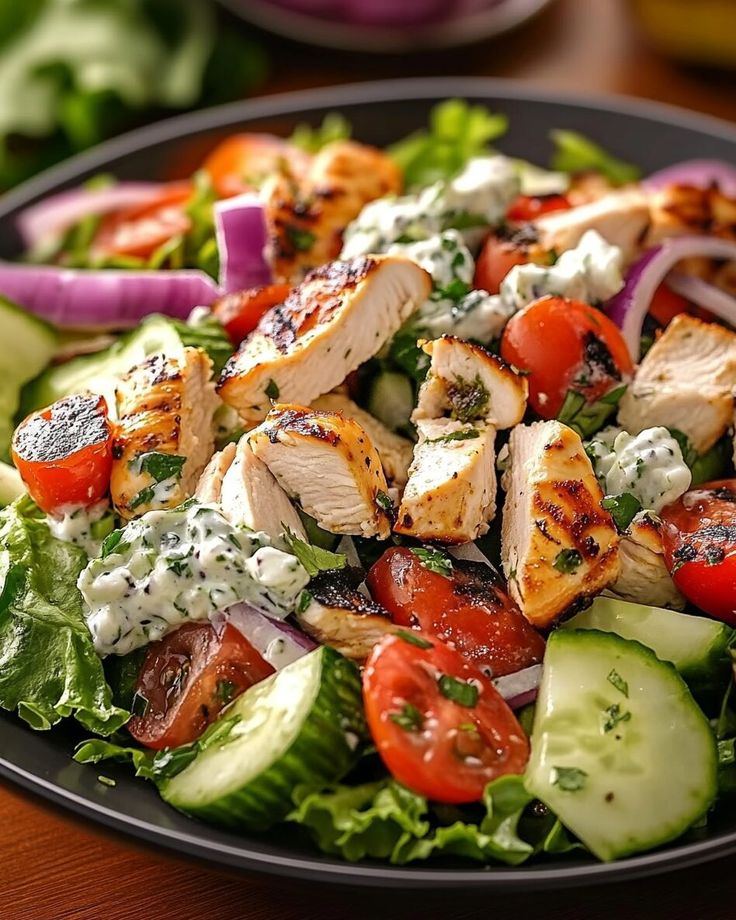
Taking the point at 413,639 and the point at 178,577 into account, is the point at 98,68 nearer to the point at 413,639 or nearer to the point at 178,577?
the point at 178,577

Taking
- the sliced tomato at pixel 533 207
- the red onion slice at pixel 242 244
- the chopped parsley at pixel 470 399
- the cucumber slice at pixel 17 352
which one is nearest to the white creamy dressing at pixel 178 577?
the chopped parsley at pixel 470 399

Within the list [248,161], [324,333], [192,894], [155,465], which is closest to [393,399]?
[324,333]

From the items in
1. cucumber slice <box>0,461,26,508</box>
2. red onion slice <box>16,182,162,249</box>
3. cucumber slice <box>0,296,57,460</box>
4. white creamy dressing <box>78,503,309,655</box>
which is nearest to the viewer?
white creamy dressing <box>78,503,309,655</box>

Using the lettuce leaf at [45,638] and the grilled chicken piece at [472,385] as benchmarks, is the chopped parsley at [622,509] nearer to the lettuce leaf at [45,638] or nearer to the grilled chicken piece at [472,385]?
the grilled chicken piece at [472,385]

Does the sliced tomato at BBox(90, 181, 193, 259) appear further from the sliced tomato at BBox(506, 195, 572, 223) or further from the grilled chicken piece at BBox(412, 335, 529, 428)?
the grilled chicken piece at BBox(412, 335, 529, 428)

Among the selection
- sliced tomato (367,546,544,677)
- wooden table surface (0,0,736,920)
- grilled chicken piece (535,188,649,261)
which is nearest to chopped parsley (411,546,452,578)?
sliced tomato (367,546,544,677)

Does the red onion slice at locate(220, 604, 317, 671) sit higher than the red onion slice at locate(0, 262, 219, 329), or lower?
lower
